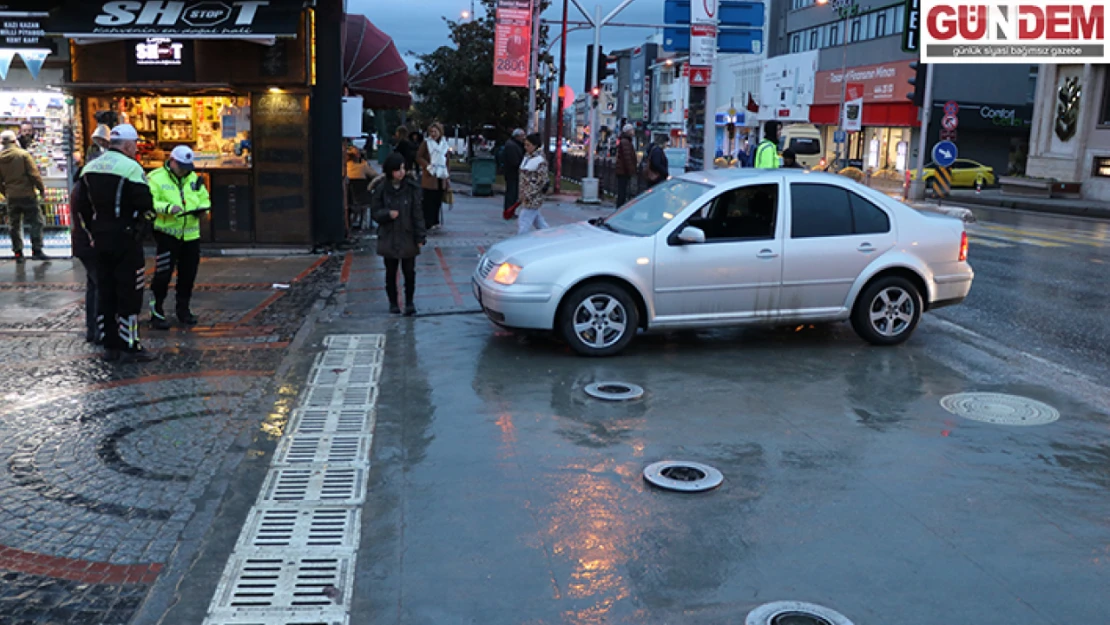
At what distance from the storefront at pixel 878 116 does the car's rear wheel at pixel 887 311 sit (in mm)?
42404

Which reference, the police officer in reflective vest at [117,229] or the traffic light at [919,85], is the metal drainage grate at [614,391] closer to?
the police officer in reflective vest at [117,229]

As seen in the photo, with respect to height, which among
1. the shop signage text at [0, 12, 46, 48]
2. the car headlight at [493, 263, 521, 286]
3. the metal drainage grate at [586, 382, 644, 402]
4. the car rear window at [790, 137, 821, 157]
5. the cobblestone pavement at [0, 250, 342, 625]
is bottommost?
the cobblestone pavement at [0, 250, 342, 625]

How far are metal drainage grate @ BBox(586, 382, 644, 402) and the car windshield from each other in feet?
5.43

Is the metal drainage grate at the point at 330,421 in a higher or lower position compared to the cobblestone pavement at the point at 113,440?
higher

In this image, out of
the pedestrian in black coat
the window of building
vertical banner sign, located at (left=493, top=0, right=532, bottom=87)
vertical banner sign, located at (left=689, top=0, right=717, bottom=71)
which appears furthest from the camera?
vertical banner sign, located at (left=493, top=0, right=532, bottom=87)

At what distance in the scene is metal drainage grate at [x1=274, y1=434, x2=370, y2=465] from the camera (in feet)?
19.5

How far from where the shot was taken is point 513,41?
2670cm

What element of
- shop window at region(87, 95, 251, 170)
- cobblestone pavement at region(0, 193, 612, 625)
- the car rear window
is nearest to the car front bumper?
cobblestone pavement at region(0, 193, 612, 625)

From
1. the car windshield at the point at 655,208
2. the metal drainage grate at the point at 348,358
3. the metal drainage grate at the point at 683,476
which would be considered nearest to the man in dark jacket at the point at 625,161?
the car windshield at the point at 655,208

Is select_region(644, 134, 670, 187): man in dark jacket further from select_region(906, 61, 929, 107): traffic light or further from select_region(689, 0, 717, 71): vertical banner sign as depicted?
select_region(906, 61, 929, 107): traffic light

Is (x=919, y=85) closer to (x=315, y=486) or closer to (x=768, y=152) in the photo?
(x=768, y=152)

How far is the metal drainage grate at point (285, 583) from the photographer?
13.6 ft

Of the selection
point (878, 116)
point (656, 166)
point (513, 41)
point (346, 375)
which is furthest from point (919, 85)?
point (878, 116)

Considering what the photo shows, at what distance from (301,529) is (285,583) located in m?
0.60
